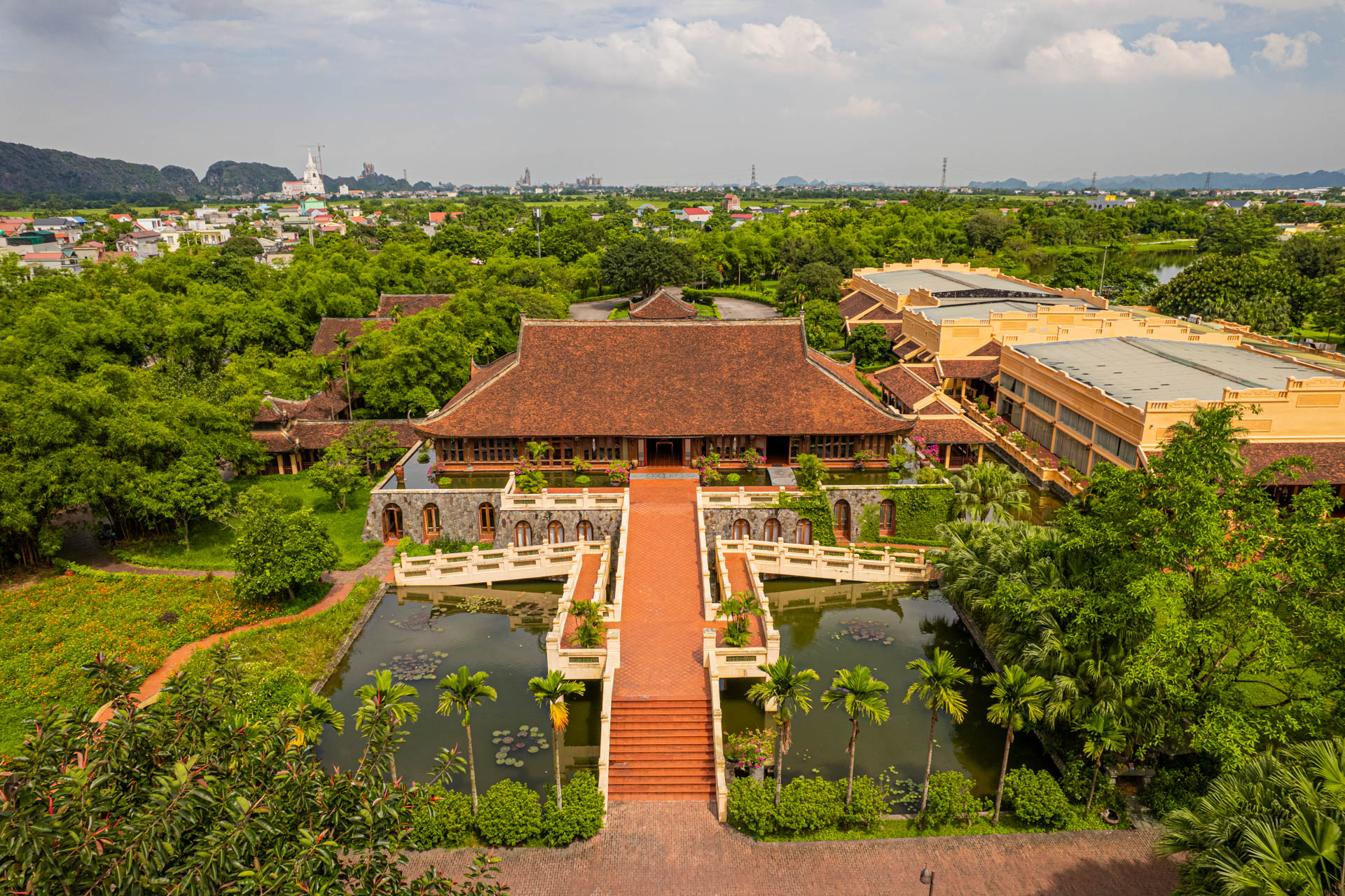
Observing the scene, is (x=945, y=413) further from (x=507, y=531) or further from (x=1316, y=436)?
(x=507, y=531)

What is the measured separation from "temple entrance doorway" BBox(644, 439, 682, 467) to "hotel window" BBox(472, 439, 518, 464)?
22.1 ft

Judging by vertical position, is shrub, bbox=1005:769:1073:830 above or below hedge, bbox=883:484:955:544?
below

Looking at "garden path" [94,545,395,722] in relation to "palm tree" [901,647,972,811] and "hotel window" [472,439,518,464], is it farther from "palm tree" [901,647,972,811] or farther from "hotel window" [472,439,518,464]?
"palm tree" [901,647,972,811]

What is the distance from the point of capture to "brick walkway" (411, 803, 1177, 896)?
720 inches

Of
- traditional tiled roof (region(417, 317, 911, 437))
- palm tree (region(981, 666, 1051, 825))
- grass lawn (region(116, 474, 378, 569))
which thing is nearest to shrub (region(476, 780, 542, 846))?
palm tree (region(981, 666, 1051, 825))

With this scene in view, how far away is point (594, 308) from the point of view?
9356 centimetres

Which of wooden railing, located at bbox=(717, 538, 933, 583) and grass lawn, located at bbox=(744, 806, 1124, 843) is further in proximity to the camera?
wooden railing, located at bbox=(717, 538, 933, 583)

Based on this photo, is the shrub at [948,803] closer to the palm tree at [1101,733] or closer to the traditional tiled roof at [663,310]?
the palm tree at [1101,733]

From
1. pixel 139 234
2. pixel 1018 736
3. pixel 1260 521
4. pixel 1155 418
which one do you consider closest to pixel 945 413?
pixel 1155 418

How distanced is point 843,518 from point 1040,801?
18.0 meters

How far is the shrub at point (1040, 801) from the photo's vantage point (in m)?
19.9

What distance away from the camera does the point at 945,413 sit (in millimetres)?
43531

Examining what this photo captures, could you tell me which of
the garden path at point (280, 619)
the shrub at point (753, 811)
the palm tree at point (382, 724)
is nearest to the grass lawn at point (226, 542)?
the garden path at point (280, 619)

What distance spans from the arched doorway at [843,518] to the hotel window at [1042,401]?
17261 mm
